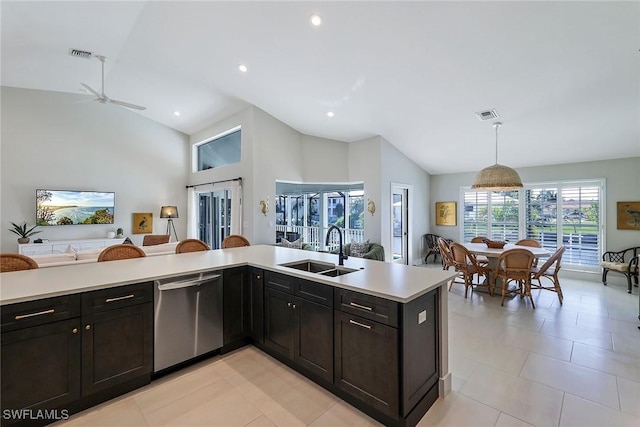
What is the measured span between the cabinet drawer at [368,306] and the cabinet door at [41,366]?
186 cm

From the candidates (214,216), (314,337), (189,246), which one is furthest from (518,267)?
(214,216)

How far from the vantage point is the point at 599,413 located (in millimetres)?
1939

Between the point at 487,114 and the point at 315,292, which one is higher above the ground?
the point at 487,114

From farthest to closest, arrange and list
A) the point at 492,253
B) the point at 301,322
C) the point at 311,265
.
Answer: the point at 492,253
the point at 311,265
the point at 301,322

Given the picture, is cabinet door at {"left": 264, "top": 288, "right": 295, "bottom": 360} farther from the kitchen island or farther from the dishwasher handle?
the dishwasher handle

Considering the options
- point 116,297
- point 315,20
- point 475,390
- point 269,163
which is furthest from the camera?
point 269,163

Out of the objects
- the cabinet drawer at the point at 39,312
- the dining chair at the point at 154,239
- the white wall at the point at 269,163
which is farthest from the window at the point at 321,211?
the cabinet drawer at the point at 39,312

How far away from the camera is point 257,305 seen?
9.25 feet

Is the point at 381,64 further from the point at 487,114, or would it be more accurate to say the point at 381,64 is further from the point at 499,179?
the point at 499,179

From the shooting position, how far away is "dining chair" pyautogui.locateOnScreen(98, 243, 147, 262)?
9.78ft

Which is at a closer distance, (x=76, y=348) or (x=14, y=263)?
(x=76, y=348)

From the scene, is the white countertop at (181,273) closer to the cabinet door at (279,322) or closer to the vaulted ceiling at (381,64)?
the cabinet door at (279,322)

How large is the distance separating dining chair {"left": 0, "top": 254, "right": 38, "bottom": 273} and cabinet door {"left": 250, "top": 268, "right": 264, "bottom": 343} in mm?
1973

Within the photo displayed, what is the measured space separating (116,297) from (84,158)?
6.40m
